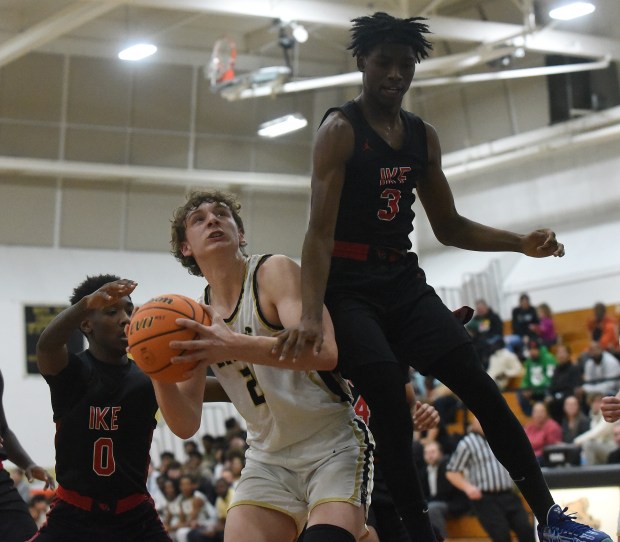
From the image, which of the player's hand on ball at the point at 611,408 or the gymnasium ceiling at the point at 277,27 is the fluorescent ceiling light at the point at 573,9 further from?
the player's hand on ball at the point at 611,408

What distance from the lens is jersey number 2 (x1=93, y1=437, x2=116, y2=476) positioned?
5.50 metres

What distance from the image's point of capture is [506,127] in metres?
23.1

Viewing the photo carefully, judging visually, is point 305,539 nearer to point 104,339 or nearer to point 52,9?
point 104,339

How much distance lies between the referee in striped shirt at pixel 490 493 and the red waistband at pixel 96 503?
270 inches

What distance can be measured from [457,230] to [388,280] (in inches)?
25.5

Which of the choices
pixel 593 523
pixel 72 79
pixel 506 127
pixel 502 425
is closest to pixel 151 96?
pixel 72 79

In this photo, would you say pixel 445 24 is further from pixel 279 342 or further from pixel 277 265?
pixel 279 342

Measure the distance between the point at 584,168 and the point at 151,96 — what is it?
406 inches

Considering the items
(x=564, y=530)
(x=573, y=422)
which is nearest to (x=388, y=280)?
(x=564, y=530)

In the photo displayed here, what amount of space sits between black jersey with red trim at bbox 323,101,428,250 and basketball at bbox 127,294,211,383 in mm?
870

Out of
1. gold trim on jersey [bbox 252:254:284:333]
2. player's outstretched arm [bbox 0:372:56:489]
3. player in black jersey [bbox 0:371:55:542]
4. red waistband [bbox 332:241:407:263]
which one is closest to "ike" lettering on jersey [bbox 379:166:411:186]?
red waistband [bbox 332:241:407:263]

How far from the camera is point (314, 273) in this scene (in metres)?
4.25

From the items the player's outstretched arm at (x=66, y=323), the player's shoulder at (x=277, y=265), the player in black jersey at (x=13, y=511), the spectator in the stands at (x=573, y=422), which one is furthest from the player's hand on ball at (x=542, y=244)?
the spectator in the stands at (x=573, y=422)

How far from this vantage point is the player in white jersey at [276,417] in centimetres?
446
